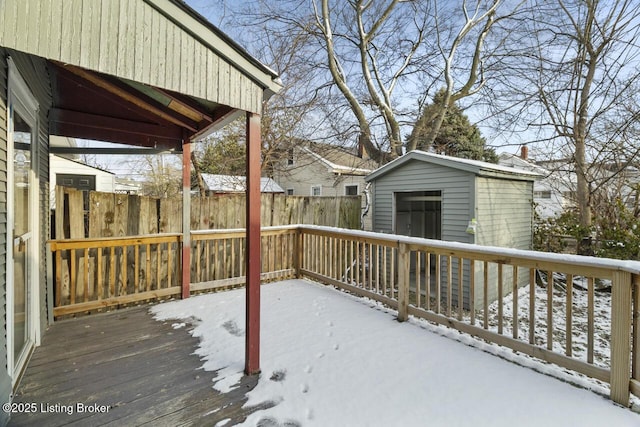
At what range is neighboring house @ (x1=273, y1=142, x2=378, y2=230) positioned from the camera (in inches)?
470

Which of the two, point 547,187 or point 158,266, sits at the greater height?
point 547,187

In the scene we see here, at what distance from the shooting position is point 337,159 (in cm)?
1488

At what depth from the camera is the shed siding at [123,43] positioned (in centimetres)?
152

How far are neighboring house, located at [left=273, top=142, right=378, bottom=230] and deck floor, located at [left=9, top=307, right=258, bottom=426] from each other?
846cm

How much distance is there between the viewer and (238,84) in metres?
2.28

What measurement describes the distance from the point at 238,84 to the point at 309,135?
9.03m

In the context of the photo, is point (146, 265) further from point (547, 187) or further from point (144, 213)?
point (547, 187)

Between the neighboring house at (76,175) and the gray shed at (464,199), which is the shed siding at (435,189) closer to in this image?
the gray shed at (464,199)

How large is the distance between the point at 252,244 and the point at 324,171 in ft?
39.9

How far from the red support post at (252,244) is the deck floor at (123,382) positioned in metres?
0.20

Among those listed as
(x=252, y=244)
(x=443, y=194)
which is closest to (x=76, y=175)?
(x=252, y=244)

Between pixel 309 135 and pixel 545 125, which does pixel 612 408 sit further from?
pixel 309 135

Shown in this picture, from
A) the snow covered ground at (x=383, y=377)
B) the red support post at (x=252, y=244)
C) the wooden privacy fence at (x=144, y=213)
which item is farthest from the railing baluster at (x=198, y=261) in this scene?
the red support post at (x=252, y=244)

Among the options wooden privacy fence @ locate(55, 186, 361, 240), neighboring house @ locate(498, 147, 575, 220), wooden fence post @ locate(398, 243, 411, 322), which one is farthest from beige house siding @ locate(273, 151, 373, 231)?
wooden fence post @ locate(398, 243, 411, 322)
